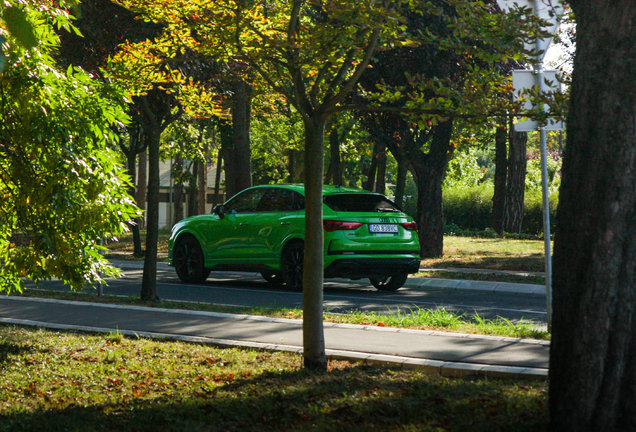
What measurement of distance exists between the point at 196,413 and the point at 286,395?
71 cm

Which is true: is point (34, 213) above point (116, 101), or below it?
below

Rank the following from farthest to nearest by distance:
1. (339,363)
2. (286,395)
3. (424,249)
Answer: (424,249) → (339,363) → (286,395)

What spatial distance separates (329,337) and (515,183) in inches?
861

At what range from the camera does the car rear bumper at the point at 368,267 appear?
497 inches

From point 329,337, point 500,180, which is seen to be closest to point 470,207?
point 500,180

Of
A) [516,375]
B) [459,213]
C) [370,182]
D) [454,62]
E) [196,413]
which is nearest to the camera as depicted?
[196,413]

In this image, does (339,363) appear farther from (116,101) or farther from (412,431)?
(116,101)

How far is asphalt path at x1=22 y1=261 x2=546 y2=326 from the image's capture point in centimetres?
1135

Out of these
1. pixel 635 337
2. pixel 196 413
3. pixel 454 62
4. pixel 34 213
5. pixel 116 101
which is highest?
pixel 454 62

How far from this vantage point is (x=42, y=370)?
6.57 metres

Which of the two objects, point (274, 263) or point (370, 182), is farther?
point (370, 182)

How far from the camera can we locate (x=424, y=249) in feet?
A: 66.0

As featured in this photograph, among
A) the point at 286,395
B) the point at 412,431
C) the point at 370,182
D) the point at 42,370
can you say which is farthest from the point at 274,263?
the point at 370,182

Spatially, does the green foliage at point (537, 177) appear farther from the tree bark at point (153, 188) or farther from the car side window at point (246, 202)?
the tree bark at point (153, 188)
